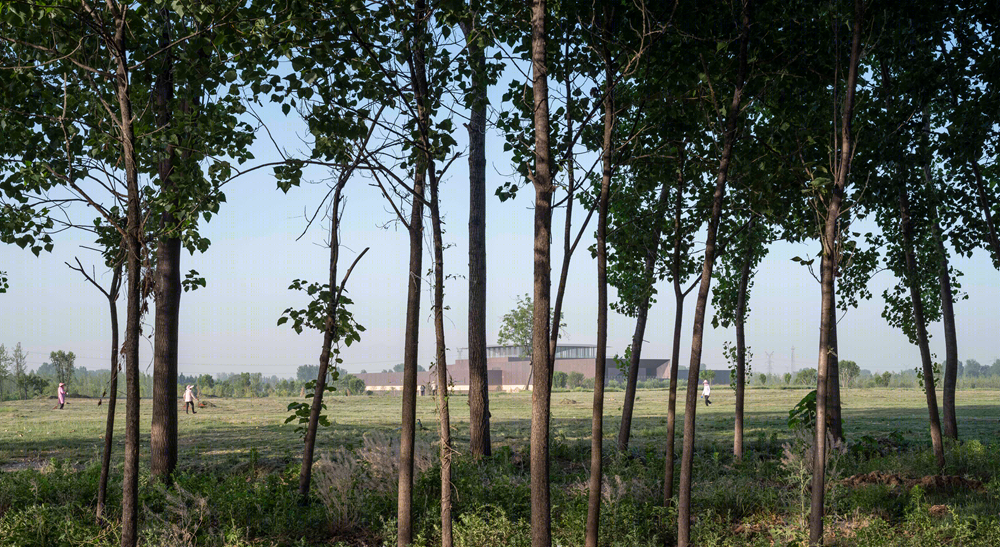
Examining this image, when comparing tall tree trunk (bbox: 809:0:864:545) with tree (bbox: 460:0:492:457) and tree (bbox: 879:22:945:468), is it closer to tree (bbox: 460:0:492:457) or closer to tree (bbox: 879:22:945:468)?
tree (bbox: 879:22:945:468)

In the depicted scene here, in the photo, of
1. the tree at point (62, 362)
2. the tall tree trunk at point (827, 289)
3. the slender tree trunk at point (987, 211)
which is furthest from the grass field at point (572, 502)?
the tree at point (62, 362)

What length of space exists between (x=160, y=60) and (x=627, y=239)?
5.79 metres

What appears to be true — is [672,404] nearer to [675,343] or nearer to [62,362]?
[675,343]

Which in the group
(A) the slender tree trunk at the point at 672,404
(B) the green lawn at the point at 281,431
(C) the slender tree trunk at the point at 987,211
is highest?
(C) the slender tree trunk at the point at 987,211

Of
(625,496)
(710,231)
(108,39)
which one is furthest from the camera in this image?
(625,496)

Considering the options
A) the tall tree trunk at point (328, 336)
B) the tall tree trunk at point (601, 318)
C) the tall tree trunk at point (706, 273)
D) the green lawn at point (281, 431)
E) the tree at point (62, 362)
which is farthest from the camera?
the tree at point (62, 362)

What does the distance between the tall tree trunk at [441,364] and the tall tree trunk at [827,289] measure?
10.7 ft

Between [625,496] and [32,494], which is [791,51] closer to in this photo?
[625,496]

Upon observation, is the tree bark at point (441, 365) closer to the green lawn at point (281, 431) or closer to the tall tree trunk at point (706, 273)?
the tall tree trunk at point (706, 273)

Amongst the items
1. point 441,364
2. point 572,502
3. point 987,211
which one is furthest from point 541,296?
point 987,211

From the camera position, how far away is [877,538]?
24.3 feet

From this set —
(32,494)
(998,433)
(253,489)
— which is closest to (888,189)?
(253,489)

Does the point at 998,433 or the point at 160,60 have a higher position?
the point at 160,60

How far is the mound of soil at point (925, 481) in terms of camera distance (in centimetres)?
993
